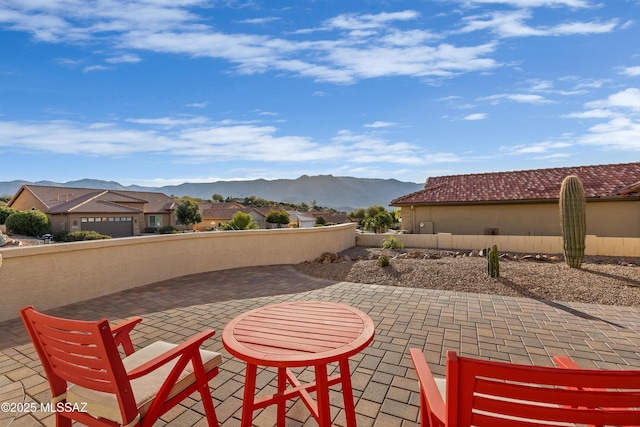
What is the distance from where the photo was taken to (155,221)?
40906 mm

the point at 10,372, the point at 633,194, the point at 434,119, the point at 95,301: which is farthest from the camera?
the point at 434,119

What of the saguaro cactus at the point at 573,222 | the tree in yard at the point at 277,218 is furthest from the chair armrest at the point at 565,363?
the tree in yard at the point at 277,218

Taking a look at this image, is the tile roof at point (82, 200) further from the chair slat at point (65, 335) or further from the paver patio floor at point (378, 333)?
the chair slat at point (65, 335)

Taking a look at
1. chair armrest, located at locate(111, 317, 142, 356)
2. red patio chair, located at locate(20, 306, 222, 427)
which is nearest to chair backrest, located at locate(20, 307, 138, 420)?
red patio chair, located at locate(20, 306, 222, 427)

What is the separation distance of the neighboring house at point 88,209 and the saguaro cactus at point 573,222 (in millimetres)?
38469

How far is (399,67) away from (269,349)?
11.2m

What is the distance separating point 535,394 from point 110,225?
40.0 meters

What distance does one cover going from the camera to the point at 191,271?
7.45 m

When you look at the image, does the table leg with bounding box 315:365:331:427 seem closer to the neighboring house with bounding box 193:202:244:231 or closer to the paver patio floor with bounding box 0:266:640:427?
the paver patio floor with bounding box 0:266:640:427

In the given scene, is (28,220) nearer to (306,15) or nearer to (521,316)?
(306,15)

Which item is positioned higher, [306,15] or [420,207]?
[306,15]

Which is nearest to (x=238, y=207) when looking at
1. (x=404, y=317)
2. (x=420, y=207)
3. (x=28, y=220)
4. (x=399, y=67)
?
(x=28, y=220)

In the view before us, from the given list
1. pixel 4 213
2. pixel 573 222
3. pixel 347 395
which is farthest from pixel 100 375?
pixel 4 213

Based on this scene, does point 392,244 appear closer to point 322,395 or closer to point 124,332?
Result: point 322,395
